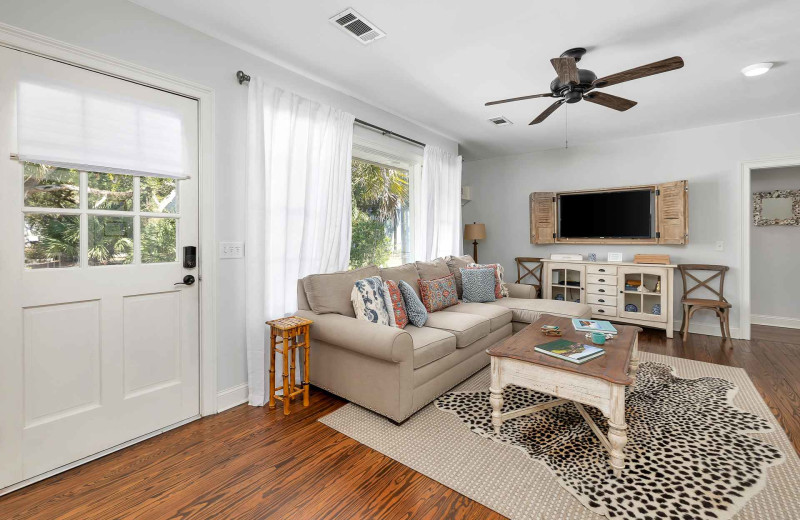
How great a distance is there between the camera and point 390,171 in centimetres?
436

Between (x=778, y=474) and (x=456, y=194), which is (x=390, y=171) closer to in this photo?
(x=456, y=194)

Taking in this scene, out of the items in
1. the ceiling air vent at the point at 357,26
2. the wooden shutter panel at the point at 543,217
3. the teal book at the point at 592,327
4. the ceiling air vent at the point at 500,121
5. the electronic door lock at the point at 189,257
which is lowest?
the teal book at the point at 592,327

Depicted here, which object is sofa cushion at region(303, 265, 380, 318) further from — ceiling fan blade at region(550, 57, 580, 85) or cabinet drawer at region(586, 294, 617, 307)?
cabinet drawer at region(586, 294, 617, 307)

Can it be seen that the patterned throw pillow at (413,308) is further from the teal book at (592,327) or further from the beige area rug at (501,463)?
the teal book at (592,327)

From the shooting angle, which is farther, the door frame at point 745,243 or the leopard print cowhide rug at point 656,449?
the door frame at point 745,243

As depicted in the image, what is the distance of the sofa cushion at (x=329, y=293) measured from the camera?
2.77 m

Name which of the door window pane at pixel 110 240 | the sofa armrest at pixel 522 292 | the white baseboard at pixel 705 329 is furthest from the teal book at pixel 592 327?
the door window pane at pixel 110 240

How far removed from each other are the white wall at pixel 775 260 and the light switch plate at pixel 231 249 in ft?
21.3

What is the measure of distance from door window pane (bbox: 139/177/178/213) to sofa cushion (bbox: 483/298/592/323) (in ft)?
10.1

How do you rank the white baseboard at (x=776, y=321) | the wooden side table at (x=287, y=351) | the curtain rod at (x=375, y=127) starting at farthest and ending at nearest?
the white baseboard at (x=776, y=321) → the curtain rod at (x=375, y=127) → the wooden side table at (x=287, y=351)

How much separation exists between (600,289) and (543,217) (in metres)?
1.32

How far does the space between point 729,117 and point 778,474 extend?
405cm

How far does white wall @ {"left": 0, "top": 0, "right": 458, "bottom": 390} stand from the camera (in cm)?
188

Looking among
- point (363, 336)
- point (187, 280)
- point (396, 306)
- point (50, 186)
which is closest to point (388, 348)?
point (363, 336)
